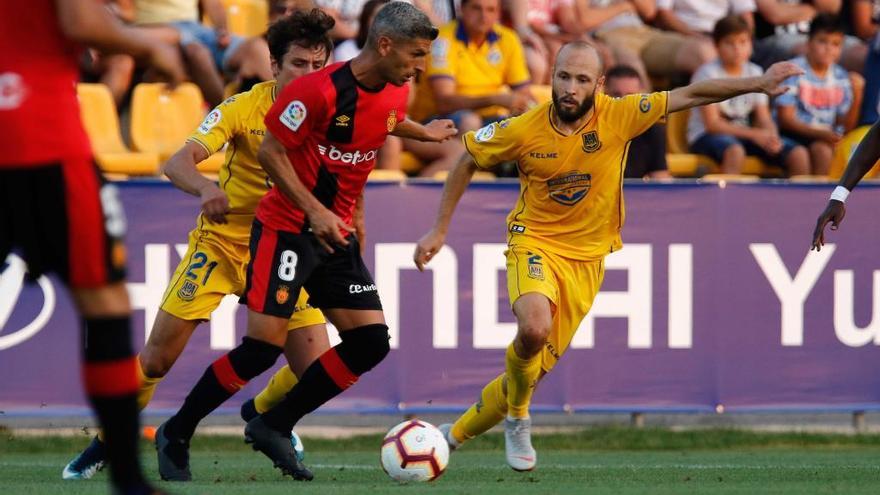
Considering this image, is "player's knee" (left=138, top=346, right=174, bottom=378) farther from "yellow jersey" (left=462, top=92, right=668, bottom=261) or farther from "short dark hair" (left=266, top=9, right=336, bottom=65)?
"yellow jersey" (left=462, top=92, right=668, bottom=261)

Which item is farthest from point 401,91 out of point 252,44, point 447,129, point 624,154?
point 252,44

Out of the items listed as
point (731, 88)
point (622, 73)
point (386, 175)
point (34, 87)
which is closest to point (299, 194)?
point (731, 88)

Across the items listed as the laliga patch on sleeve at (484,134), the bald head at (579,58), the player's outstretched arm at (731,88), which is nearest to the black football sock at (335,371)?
the laliga patch on sleeve at (484,134)

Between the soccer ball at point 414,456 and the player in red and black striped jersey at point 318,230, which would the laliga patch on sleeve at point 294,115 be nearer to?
the player in red and black striped jersey at point 318,230

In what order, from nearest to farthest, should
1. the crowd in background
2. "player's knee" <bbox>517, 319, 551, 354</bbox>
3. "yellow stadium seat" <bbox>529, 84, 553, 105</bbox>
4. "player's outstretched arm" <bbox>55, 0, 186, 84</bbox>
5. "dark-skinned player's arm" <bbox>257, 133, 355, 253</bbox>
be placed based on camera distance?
"player's outstretched arm" <bbox>55, 0, 186, 84</bbox>, "dark-skinned player's arm" <bbox>257, 133, 355, 253</bbox>, "player's knee" <bbox>517, 319, 551, 354</bbox>, the crowd in background, "yellow stadium seat" <bbox>529, 84, 553, 105</bbox>

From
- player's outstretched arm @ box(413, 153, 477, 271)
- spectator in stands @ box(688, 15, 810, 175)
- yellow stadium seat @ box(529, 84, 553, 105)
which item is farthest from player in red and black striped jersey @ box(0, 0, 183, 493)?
spectator in stands @ box(688, 15, 810, 175)

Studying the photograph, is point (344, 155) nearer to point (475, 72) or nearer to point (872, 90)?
point (475, 72)

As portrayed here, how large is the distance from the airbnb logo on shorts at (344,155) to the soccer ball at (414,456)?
138cm

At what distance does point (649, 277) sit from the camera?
11.6 m

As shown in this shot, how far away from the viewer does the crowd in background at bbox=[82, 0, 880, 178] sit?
1286 cm

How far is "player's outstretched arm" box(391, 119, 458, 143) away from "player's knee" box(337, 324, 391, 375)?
103 cm

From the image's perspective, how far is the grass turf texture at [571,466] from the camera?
7.62 metres

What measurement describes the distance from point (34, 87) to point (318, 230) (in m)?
2.58

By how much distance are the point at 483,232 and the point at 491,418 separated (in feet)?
10.00
